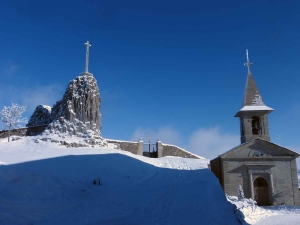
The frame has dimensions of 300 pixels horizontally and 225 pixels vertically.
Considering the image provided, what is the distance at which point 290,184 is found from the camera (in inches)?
915

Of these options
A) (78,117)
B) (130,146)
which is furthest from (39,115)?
(78,117)

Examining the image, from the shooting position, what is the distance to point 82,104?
83.1 ft

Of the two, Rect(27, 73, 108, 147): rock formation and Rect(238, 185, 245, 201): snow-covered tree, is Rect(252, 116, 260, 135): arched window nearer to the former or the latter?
Rect(238, 185, 245, 201): snow-covered tree

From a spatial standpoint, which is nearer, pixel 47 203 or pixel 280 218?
pixel 47 203

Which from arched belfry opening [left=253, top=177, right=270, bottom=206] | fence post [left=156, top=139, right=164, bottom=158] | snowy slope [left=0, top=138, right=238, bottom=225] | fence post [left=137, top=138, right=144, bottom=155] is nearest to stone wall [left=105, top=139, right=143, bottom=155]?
fence post [left=137, top=138, right=144, bottom=155]

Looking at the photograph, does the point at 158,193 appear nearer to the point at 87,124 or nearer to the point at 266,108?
the point at 87,124

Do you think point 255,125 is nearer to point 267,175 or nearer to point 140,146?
point 267,175

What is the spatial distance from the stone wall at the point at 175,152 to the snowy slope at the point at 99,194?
15.7 metres

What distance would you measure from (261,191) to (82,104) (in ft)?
61.1

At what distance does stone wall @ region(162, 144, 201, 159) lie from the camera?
110 feet

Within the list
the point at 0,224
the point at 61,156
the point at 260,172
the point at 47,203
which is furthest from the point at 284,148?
the point at 0,224

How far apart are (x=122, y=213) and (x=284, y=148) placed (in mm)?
19575

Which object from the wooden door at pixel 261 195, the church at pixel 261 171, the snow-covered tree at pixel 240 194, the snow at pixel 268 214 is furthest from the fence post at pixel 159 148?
the snow at pixel 268 214

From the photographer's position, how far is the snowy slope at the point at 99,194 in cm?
918
